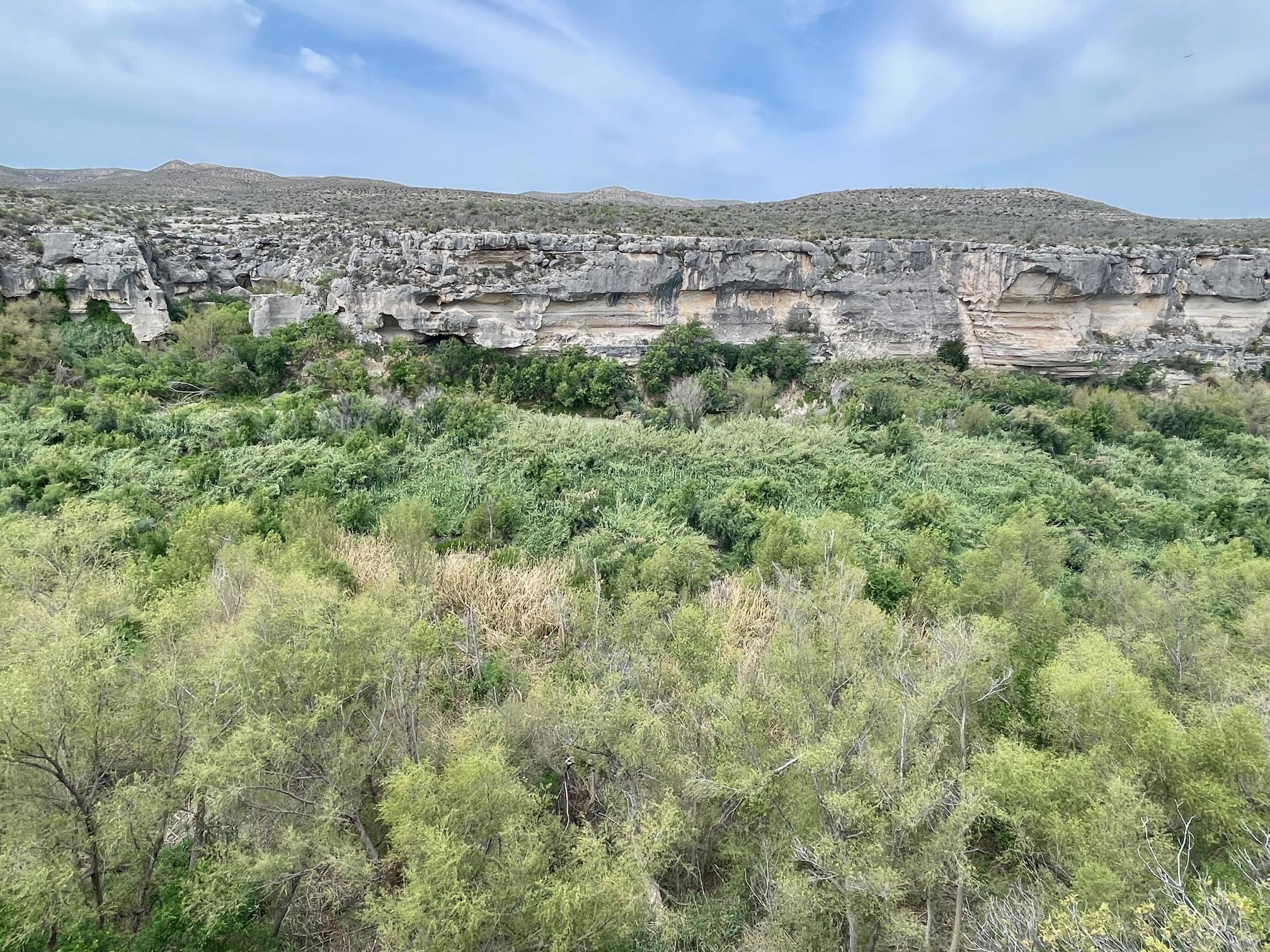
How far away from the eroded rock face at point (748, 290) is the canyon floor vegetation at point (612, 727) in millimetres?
12873

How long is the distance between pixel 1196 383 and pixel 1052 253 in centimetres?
845

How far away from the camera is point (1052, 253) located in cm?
2561

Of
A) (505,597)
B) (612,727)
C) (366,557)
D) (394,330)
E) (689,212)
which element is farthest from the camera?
(689,212)

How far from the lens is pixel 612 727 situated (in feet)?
17.9

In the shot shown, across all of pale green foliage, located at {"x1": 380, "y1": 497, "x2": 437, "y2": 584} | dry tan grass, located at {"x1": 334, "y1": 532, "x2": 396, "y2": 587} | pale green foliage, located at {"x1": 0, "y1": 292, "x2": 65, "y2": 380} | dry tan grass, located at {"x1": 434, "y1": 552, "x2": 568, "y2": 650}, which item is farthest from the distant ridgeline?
dry tan grass, located at {"x1": 434, "y1": 552, "x2": 568, "y2": 650}

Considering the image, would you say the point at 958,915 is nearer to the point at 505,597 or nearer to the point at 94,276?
the point at 505,597

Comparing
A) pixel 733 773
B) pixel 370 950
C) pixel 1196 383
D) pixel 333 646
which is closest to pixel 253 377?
pixel 333 646

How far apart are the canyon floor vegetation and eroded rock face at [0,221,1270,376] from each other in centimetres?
1287

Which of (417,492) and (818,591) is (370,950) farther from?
(417,492)

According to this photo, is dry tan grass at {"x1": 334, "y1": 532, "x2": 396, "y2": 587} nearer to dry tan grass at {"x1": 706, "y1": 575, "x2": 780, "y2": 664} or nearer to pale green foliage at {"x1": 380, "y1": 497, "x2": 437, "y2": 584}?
pale green foliage at {"x1": 380, "y1": 497, "x2": 437, "y2": 584}

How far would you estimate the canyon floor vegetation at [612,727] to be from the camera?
4.42 m

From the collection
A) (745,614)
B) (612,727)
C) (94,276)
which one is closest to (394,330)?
(94,276)

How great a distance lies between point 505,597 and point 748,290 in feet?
68.0

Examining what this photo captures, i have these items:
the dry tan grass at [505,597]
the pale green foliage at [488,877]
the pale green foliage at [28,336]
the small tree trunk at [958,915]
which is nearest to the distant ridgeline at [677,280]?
the pale green foliage at [28,336]
